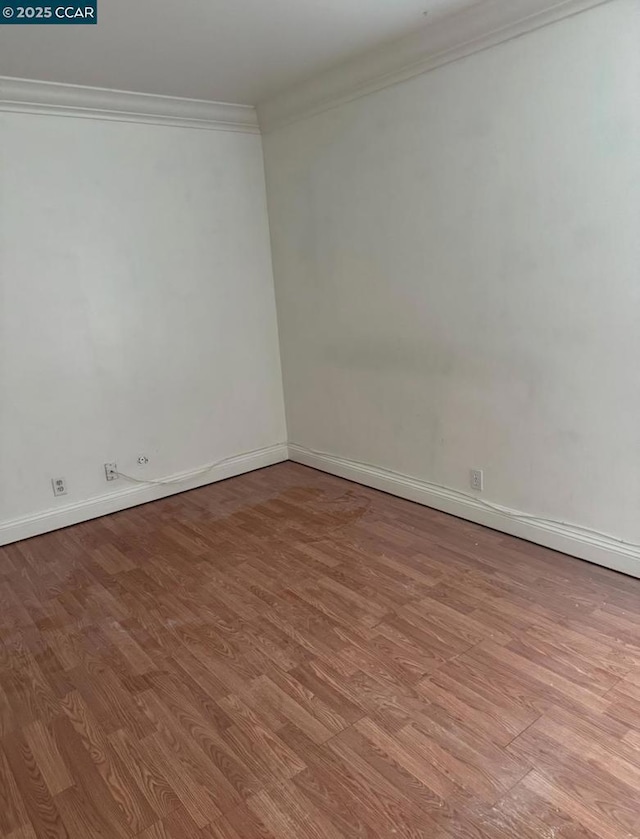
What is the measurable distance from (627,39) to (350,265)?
5.92 feet

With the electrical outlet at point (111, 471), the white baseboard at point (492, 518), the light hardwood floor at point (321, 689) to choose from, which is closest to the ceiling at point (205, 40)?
the electrical outlet at point (111, 471)

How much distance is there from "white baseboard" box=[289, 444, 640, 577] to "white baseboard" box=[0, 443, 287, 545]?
38 cm

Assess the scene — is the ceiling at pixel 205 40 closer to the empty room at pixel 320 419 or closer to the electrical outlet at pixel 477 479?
the empty room at pixel 320 419

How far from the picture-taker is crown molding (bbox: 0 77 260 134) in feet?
10.2

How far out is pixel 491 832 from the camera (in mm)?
1490

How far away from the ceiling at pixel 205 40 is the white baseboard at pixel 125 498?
240 centimetres

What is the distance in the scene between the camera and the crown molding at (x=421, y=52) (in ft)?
8.13

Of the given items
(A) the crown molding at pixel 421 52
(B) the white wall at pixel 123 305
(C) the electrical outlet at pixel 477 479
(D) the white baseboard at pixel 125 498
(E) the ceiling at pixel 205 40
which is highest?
(E) the ceiling at pixel 205 40

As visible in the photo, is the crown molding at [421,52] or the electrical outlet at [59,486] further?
the electrical outlet at [59,486]

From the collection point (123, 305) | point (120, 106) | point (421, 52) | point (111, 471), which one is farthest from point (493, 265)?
point (111, 471)

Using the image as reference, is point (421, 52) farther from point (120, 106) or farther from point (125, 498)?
point (125, 498)

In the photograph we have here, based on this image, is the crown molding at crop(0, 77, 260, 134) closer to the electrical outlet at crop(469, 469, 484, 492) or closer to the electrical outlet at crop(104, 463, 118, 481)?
the electrical outlet at crop(104, 463, 118, 481)

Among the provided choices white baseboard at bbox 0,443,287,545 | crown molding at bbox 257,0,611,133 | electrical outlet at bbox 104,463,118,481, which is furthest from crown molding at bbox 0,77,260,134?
white baseboard at bbox 0,443,287,545

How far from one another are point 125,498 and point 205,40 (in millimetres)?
2651
